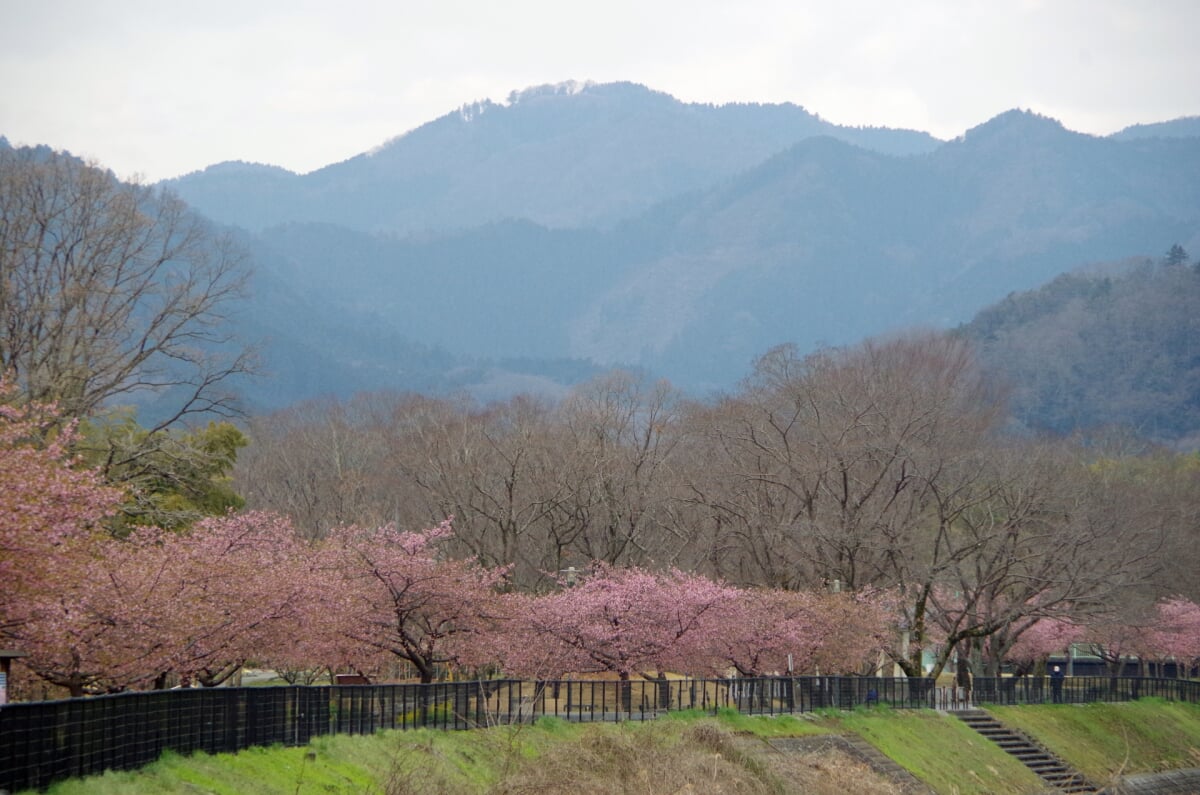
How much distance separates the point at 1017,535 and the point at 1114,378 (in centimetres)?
15036

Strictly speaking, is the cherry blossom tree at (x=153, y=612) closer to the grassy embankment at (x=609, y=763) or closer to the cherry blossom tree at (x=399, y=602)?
the cherry blossom tree at (x=399, y=602)

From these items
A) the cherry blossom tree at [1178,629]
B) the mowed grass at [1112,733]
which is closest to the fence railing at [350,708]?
the mowed grass at [1112,733]

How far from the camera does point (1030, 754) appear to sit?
54031 millimetres

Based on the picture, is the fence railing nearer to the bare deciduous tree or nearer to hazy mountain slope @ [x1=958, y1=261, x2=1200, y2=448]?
the bare deciduous tree

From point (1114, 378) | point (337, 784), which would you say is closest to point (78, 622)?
point (337, 784)

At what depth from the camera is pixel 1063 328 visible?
652 feet

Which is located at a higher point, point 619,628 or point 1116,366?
point 1116,366

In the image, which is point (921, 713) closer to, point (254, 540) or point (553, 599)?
point (553, 599)

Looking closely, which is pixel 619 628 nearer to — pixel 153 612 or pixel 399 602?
pixel 399 602

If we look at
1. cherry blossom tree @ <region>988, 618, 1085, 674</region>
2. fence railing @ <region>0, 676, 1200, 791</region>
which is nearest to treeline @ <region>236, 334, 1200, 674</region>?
cherry blossom tree @ <region>988, 618, 1085, 674</region>

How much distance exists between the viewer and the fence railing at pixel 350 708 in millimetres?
17609

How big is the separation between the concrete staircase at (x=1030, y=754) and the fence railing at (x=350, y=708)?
62.7 inches

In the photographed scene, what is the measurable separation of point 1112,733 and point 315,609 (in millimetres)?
40005

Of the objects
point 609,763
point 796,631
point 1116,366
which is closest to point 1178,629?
point 796,631
